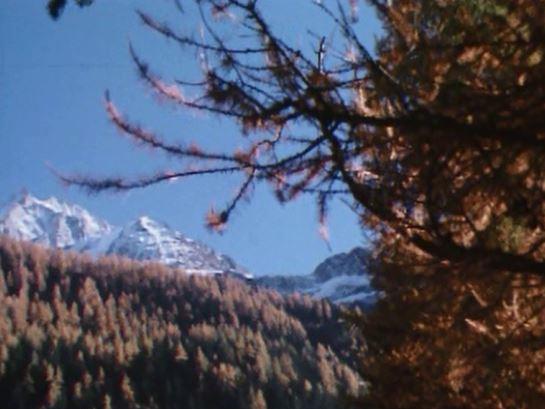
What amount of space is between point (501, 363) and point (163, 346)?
380 ft

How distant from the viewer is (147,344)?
117 m

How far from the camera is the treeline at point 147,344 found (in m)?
99.7

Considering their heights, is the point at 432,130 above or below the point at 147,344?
below

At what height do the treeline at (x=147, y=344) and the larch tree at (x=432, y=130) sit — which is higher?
the treeline at (x=147, y=344)

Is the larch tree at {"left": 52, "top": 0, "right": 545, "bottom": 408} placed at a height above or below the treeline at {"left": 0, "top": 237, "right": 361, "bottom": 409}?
below

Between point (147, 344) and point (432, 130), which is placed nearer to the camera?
point (432, 130)

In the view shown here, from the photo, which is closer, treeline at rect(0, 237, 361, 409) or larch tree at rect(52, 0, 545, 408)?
larch tree at rect(52, 0, 545, 408)

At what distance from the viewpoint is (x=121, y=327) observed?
137m

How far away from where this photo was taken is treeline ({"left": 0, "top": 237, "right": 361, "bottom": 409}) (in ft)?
327

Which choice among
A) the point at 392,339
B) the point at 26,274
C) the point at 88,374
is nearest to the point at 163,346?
the point at 88,374

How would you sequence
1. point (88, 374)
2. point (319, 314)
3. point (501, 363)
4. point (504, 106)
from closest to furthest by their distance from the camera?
point (504, 106) < point (501, 363) < point (88, 374) < point (319, 314)

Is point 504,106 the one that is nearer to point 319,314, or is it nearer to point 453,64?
point 453,64

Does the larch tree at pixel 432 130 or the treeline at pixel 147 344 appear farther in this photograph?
the treeline at pixel 147 344

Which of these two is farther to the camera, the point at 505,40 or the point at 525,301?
the point at 525,301
